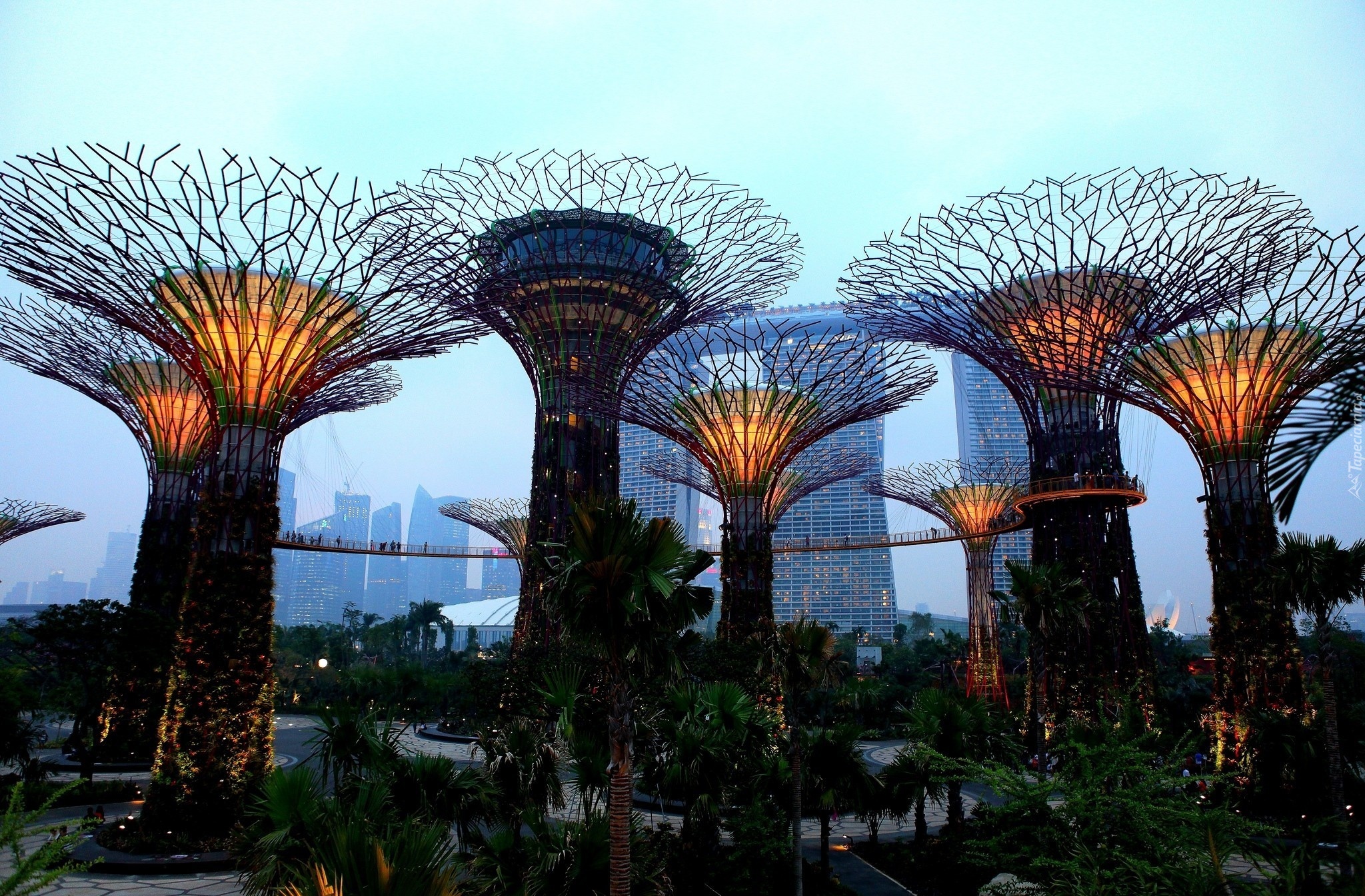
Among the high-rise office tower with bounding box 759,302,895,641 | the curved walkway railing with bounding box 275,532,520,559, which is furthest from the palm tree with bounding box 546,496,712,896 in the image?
the high-rise office tower with bounding box 759,302,895,641

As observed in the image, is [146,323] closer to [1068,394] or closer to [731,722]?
[731,722]

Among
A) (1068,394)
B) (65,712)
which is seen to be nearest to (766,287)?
(1068,394)

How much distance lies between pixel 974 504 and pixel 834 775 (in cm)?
3151

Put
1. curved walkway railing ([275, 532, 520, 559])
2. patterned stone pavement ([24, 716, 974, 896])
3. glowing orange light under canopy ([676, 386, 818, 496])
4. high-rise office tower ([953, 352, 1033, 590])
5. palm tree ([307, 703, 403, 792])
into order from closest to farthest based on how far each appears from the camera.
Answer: palm tree ([307, 703, 403, 792])
patterned stone pavement ([24, 716, 974, 896])
glowing orange light under canopy ([676, 386, 818, 496])
curved walkway railing ([275, 532, 520, 559])
high-rise office tower ([953, 352, 1033, 590])

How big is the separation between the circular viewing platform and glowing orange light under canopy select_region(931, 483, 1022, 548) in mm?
15687

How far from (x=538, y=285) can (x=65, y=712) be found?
27.3 meters

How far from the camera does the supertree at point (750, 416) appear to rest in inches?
1155

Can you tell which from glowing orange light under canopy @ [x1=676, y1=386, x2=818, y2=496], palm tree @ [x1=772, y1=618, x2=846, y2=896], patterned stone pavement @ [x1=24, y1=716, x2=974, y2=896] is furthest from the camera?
glowing orange light under canopy @ [x1=676, y1=386, x2=818, y2=496]

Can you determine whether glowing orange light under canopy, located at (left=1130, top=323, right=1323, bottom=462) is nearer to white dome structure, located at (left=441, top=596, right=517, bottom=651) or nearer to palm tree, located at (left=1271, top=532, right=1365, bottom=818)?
palm tree, located at (left=1271, top=532, right=1365, bottom=818)

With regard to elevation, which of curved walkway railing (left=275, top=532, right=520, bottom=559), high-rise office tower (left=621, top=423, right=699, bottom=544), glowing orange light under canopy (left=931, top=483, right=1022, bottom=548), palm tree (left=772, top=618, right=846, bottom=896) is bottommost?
palm tree (left=772, top=618, right=846, bottom=896)

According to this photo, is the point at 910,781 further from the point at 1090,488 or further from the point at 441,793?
the point at 1090,488

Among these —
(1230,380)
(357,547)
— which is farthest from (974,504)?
(357,547)

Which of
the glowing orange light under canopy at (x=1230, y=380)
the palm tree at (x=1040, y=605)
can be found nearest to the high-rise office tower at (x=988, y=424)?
the glowing orange light under canopy at (x=1230, y=380)

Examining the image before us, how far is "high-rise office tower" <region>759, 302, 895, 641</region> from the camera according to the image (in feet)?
366
